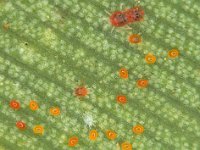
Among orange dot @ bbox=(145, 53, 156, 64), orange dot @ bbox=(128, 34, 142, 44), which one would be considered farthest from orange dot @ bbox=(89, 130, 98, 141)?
orange dot @ bbox=(128, 34, 142, 44)

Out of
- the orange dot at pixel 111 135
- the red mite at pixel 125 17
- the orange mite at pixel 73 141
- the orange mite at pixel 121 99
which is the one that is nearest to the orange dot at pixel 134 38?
the red mite at pixel 125 17

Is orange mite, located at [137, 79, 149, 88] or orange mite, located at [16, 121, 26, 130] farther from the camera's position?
orange mite, located at [137, 79, 149, 88]

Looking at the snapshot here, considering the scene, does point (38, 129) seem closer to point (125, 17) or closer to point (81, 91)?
point (81, 91)

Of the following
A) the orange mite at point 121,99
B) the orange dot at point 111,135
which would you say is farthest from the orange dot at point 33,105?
the orange mite at point 121,99

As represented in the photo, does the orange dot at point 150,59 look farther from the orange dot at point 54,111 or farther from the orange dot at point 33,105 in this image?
the orange dot at point 33,105

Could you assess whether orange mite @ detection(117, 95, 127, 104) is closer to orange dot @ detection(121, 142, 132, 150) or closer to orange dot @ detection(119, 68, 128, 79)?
orange dot @ detection(119, 68, 128, 79)

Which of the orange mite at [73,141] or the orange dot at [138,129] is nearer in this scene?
the orange mite at [73,141]

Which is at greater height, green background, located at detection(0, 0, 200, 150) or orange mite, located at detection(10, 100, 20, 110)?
green background, located at detection(0, 0, 200, 150)

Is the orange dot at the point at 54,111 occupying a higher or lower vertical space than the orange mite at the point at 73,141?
higher

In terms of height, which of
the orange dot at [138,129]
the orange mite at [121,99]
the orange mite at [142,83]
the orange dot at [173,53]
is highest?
the orange dot at [173,53]
